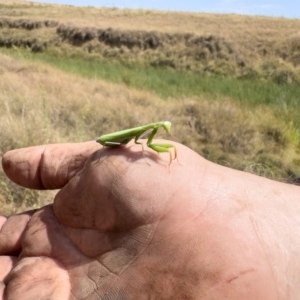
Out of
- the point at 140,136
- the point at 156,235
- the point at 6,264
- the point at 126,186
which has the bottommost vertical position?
the point at 6,264

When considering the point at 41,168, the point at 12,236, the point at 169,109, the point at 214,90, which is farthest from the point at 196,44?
the point at 12,236

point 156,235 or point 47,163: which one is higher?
point 47,163

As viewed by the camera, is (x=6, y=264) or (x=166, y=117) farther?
(x=166, y=117)

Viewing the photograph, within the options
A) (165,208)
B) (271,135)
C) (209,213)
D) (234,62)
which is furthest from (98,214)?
(234,62)

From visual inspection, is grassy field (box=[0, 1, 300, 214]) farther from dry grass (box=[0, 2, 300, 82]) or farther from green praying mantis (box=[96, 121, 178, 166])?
green praying mantis (box=[96, 121, 178, 166])

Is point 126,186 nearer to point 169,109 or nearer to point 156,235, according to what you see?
point 156,235

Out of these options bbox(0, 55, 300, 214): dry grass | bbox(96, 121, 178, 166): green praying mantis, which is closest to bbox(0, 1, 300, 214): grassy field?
bbox(0, 55, 300, 214): dry grass

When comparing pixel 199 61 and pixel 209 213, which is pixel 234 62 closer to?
pixel 199 61
